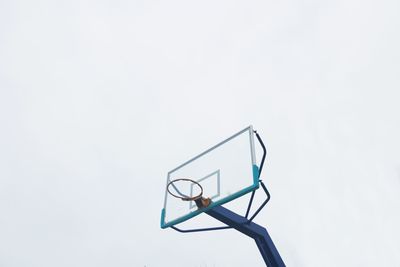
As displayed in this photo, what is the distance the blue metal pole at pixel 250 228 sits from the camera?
6461 millimetres

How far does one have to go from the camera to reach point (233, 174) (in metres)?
6.51

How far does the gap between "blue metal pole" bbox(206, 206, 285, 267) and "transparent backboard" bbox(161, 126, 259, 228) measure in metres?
0.31

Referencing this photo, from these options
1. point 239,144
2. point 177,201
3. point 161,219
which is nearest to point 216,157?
point 239,144

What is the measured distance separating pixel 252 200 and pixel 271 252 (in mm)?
1054

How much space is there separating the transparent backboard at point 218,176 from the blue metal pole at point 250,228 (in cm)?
31

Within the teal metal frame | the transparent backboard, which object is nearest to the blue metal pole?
the teal metal frame

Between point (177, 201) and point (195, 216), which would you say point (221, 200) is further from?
point (177, 201)

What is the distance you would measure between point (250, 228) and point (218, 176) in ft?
3.57

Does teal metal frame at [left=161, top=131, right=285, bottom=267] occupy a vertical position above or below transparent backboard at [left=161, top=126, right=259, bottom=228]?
below

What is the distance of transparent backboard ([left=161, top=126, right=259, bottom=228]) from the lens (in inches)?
245

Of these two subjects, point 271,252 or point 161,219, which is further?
point 161,219

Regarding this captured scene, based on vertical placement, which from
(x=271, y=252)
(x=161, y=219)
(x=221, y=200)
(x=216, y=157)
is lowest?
(x=271, y=252)

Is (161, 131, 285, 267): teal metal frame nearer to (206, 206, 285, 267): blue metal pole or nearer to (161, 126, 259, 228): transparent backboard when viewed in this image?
(206, 206, 285, 267): blue metal pole

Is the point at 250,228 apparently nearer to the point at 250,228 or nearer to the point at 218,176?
the point at 250,228
